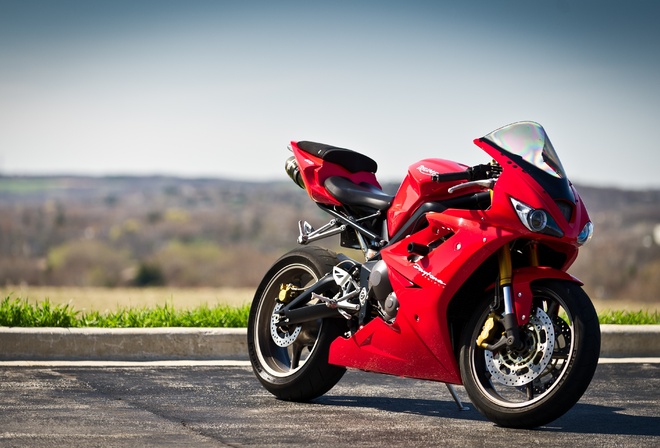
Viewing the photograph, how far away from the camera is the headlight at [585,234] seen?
632 cm

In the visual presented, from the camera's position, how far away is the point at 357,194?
24.5 feet

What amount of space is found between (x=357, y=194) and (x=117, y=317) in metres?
3.57

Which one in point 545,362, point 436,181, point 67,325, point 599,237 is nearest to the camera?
point 545,362

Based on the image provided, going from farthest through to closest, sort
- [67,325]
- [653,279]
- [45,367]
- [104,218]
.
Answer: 1. [104,218]
2. [653,279]
3. [67,325]
4. [45,367]

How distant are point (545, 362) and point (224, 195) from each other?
67.5 metres

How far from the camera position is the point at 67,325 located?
9.88 meters

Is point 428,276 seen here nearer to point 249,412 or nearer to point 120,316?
point 249,412

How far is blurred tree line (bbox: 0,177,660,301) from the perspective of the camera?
50.2 meters

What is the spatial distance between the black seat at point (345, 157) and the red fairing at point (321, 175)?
0.03m

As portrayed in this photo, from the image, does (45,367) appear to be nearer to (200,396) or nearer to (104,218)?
(200,396)

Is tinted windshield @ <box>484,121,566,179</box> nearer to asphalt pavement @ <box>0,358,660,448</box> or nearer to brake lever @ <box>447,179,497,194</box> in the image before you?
brake lever @ <box>447,179,497,194</box>

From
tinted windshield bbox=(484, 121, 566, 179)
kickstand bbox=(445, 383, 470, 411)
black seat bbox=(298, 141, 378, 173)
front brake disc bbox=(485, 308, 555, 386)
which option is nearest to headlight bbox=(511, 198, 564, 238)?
tinted windshield bbox=(484, 121, 566, 179)

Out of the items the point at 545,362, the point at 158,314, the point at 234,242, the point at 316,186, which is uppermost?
the point at 316,186

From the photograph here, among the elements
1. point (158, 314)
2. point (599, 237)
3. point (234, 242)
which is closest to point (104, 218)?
point (234, 242)
